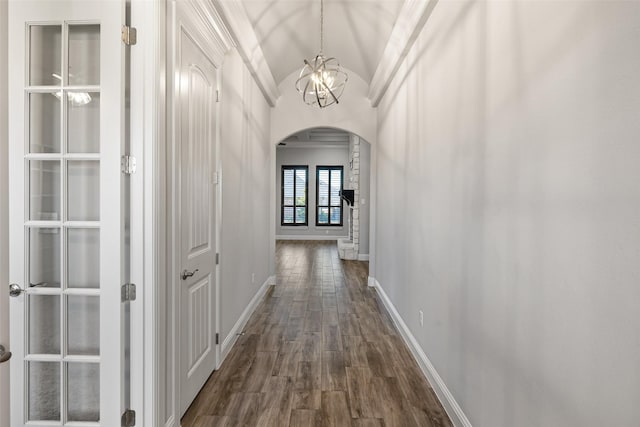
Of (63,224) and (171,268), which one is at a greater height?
(63,224)

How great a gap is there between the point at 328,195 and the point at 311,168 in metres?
1.19

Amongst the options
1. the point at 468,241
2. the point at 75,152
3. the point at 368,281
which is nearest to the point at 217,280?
the point at 75,152

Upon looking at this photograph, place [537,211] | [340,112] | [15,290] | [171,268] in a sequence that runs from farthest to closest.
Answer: [340,112], [171,268], [15,290], [537,211]

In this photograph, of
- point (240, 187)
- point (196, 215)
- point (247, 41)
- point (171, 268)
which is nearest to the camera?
point (171, 268)

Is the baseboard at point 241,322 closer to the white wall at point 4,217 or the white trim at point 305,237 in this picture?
the white wall at point 4,217

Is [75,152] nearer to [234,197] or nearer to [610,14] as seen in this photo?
[234,197]

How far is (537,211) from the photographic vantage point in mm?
1343

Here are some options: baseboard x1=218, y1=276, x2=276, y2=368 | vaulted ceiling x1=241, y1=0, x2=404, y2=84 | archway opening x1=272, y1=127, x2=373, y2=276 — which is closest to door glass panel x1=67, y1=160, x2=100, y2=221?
baseboard x1=218, y1=276, x2=276, y2=368

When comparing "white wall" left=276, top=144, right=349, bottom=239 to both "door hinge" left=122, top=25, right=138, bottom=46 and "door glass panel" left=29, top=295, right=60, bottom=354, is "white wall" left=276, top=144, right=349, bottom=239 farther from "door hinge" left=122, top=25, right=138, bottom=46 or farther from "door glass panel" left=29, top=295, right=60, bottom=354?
"door glass panel" left=29, top=295, right=60, bottom=354

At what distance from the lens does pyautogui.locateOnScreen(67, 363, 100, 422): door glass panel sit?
1.78 meters

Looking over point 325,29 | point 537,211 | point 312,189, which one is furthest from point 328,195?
point 537,211

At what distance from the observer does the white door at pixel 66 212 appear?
171 cm

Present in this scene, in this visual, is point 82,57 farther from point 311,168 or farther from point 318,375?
point 311,168

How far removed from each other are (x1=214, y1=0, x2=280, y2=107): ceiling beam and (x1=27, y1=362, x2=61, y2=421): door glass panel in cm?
254
